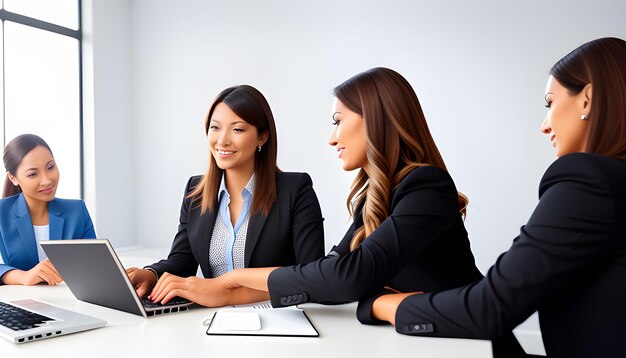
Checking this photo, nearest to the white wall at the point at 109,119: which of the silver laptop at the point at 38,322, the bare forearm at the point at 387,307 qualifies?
the silver laptop at the point at 38,322

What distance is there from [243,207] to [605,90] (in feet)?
4.58

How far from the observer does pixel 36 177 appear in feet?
7.77

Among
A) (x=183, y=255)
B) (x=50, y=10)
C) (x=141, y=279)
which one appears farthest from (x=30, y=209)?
(x=50, y=10)

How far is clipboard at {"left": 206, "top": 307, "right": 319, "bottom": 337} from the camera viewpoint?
4.25 feet

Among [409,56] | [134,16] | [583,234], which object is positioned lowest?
[583,234]

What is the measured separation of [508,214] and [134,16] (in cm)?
360

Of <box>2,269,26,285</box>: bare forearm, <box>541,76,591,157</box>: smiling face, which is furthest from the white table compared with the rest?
<box>2,269,26,285</box>: bare forearm

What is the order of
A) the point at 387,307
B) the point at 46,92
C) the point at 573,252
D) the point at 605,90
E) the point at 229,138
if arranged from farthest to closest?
1. the point at 46,92
2. the point at 229,138
3. the point at 387,307
4. the point at 605,90
5. the point at 573,252

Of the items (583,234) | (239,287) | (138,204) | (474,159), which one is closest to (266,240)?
(239,287)

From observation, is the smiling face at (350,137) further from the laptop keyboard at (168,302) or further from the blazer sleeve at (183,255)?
the blazer sleeve at (183,255)

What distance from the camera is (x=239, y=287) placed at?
167cm

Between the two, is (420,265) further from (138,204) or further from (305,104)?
(138,204)

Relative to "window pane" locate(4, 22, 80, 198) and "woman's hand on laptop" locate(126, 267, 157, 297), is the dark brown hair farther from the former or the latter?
"window pane" locate(4, 22, 80, 198)

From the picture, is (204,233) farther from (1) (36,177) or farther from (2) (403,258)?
(2) (403,258)
